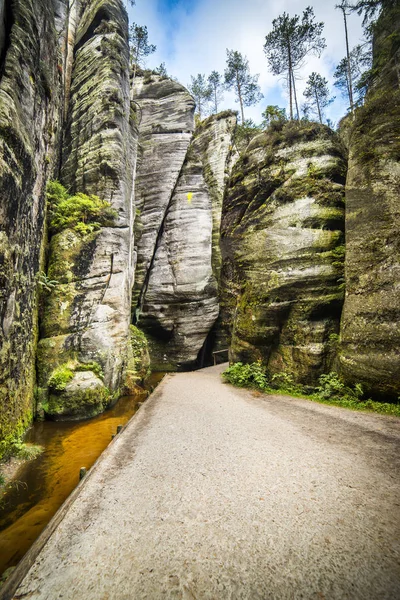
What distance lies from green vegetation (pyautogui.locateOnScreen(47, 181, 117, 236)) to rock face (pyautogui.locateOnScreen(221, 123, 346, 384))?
574cm

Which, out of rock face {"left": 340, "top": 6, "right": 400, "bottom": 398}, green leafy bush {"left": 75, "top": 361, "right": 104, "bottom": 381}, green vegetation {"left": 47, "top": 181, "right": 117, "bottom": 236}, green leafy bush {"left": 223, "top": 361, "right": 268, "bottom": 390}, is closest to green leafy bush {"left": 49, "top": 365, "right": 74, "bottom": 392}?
green leafy bush {"left": 75, "top": 361, "right": 104, "bottom": 381}

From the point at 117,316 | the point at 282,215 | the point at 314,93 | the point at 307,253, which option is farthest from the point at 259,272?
the point at 314,93

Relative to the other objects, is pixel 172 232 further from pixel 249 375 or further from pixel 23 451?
pixel 23 451

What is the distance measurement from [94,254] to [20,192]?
4.21m

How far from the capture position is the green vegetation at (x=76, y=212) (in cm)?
934

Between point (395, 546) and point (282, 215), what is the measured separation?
917 cm

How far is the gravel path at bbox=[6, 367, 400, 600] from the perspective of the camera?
1.99 metres

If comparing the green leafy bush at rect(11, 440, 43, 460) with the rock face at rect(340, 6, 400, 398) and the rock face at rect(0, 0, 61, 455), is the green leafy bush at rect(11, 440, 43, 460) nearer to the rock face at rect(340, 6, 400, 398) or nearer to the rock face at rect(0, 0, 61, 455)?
the rock face at rect(0, 0, 61, 455)

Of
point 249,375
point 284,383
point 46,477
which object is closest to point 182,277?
point 249,375

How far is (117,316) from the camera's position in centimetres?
966

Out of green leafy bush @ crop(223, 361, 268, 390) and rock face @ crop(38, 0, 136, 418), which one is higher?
rock face @ crop(38, 0, 136, 418)

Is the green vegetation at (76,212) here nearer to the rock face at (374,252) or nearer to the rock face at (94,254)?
the rock face at (94,254)

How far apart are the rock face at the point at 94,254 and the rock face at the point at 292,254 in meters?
4.94

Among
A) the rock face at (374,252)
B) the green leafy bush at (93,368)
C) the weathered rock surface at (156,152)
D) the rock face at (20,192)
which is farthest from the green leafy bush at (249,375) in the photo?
the weathered rock surface at (156,152)
